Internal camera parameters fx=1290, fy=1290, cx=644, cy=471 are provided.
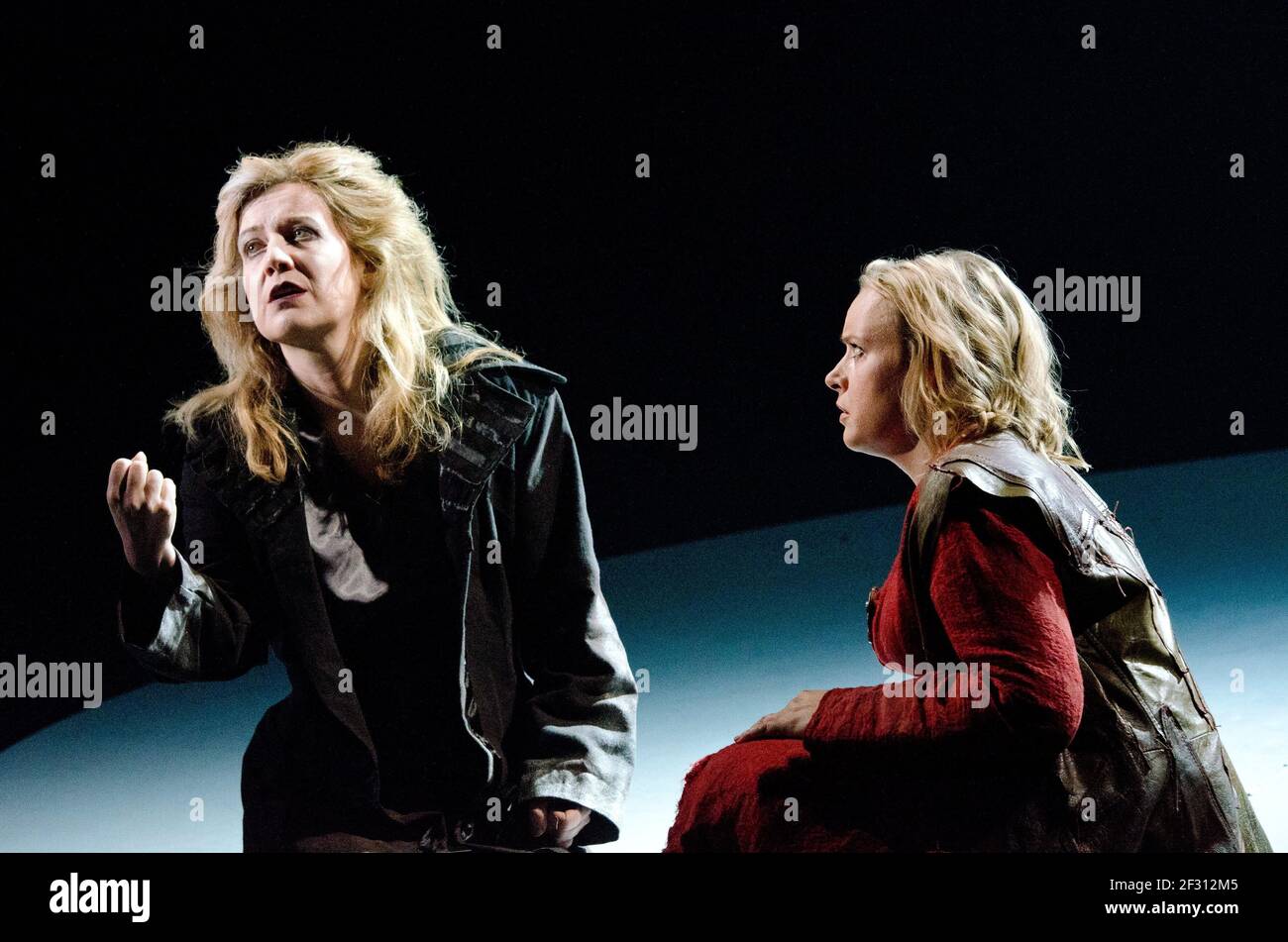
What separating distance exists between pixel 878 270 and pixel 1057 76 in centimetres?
98

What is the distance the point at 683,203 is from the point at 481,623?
4.07 feet

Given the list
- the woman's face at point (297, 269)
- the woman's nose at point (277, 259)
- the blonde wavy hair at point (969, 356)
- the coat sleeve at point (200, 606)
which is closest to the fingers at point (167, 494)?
the coat sleeve at point (200, 606)

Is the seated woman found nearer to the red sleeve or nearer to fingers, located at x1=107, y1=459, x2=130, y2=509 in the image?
the red sleeve

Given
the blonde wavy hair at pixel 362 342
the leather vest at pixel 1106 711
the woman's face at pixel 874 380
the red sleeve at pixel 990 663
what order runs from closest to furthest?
the red sleeve at pixel 990 663 → the leather vest at pixel 1106 711 → the woman's face at pixel 874 380 → the blonde wavy hair at pixel 362 342

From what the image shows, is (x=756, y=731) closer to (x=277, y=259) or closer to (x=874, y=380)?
(x=874, y=380)

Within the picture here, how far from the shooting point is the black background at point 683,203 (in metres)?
3.28

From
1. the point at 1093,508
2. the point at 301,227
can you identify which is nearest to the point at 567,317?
the point at 301,227

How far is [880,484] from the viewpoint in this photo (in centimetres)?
336

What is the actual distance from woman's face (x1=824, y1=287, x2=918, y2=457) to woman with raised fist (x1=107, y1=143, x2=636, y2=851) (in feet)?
2.18

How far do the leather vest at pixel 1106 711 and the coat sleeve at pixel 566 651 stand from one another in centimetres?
75

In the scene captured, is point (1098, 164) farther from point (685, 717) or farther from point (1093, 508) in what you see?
point (685, 717)

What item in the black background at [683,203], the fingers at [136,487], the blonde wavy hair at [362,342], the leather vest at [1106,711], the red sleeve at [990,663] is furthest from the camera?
the black background at [683,203]

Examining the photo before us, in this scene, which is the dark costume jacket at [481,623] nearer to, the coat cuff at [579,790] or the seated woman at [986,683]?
the coat cuff at [579,790]

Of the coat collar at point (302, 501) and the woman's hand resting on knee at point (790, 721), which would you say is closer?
the woman's hand resting on knee at point (790, 721)
